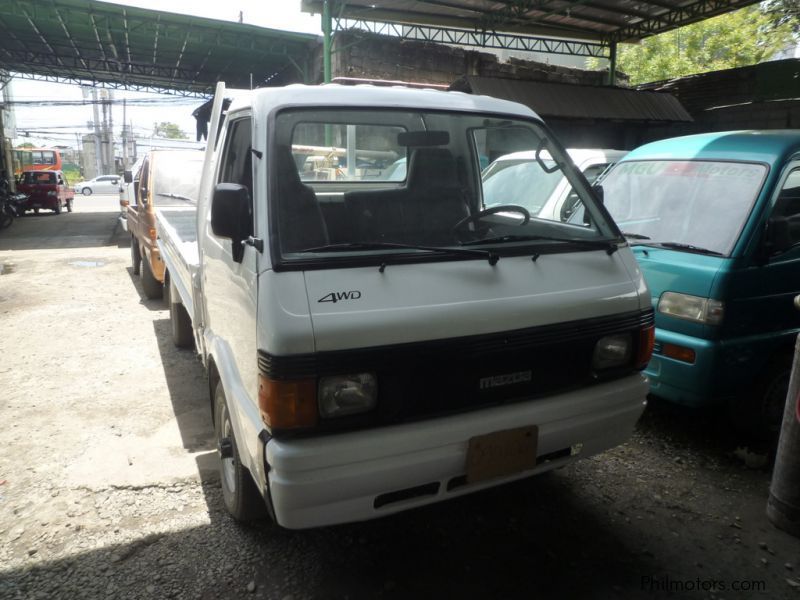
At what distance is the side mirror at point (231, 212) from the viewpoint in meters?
2.29

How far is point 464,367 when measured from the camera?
2.21m

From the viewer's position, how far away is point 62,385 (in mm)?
4613

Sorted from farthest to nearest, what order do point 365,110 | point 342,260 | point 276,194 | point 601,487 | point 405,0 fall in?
1. point 405,0
2. point 601,487
3. point 365,110
4. point 276,194
5. point 342,260

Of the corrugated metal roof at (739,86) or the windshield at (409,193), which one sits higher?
the corrugated metal roof at (739,86)

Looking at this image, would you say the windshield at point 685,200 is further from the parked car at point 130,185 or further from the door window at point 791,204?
the parked car at point 130,185

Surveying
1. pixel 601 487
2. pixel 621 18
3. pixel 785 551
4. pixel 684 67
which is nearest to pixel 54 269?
pixel 601 487

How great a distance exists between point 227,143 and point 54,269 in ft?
27.0

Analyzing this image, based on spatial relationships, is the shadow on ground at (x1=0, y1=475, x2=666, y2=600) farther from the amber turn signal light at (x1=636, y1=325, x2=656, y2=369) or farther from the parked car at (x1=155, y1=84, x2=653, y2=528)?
the amber turn signal light at (x1=636, y1=325, x2=656, y2=369)

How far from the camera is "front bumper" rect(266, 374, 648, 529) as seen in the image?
2000 mm

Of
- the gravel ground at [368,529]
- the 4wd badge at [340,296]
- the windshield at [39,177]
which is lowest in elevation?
the gravel ground at [368,529]

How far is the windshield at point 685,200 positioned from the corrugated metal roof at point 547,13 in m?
9.84

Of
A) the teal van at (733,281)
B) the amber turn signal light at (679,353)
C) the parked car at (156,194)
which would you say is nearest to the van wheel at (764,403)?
the teal van at (733,281)

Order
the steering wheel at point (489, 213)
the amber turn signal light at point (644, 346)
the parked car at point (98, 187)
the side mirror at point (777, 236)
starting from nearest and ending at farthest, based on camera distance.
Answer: the amber turn signal light at point (644, 346) < the steering wheel at point (489, 213) < the side mirror at point (777, 236) < the parked car at point (98, 187)

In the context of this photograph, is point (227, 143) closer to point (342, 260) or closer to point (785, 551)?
point (342, 260)
